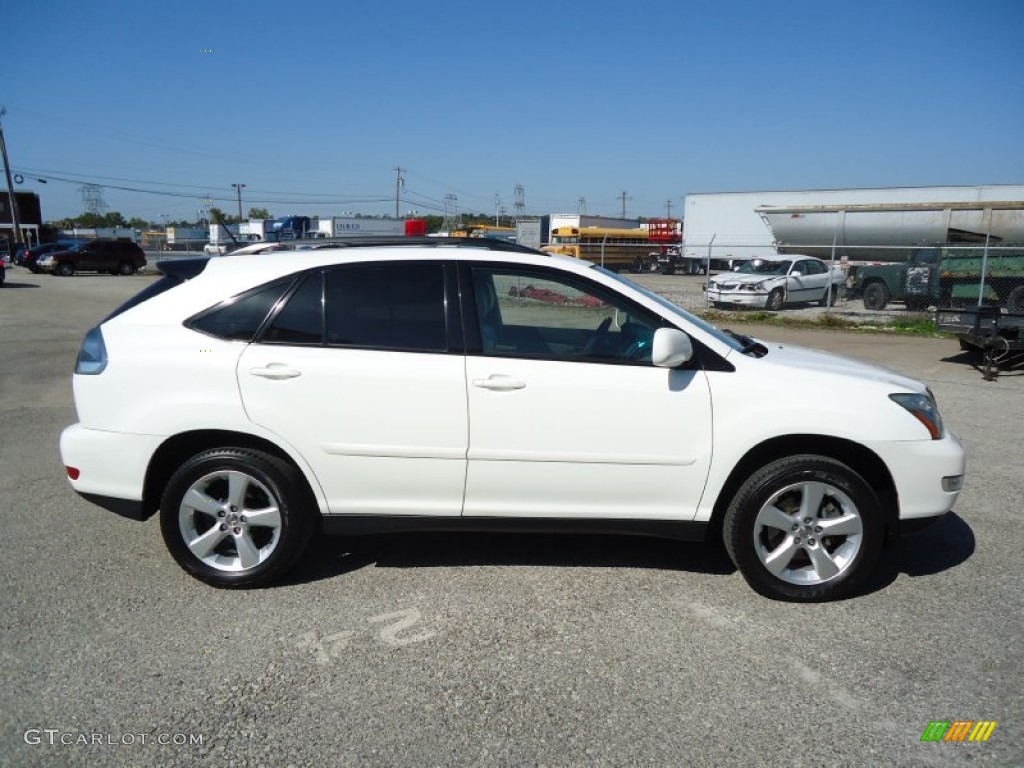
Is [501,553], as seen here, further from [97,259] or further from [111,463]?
[97,259]

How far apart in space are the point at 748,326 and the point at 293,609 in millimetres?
14690

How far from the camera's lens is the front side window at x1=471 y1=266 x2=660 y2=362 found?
3.87 metres

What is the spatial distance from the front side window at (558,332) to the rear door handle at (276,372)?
93cm

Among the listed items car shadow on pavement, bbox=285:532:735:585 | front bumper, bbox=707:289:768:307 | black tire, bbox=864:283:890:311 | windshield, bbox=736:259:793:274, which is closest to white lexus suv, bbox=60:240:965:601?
car shadow on pavement, bbox=285:532:735:585

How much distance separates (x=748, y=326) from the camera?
16859 mm

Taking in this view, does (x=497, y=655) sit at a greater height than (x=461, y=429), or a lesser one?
lesser

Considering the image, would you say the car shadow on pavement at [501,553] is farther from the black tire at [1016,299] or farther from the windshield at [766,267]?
the windshield at [766,267]

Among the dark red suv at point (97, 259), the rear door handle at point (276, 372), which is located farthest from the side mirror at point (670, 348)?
the dark red suv at point (97, 259)

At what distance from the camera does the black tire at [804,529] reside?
12.3ft

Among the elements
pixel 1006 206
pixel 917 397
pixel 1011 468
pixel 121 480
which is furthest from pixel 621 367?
pixel 1006 206

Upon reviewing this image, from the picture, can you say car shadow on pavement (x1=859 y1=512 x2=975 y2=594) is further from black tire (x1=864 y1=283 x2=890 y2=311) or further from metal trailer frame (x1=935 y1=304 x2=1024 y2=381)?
black tire (x1=864 y1=283 x2=890 y2=311)

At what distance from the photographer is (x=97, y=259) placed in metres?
36.0

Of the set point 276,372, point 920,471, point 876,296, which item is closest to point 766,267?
point 876,296

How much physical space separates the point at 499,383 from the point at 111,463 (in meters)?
1.98
